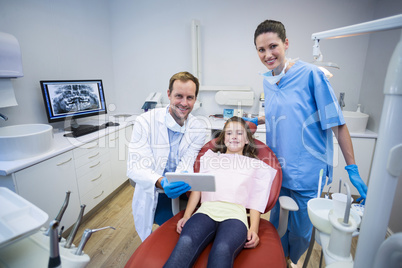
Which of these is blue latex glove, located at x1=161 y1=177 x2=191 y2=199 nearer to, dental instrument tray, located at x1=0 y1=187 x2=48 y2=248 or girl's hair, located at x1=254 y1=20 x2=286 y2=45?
dental instrument tray, located at x1=0 y1=187 x2=48 y2=248

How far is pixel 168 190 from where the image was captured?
1.14 metres

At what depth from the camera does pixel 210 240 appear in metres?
1.10

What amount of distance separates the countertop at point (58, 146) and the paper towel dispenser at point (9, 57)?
2.03 ft

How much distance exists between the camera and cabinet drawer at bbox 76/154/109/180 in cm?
199

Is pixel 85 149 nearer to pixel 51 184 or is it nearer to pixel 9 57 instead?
pixel 51 184

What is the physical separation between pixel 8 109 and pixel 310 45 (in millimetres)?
3155

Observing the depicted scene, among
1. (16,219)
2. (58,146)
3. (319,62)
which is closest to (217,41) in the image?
(319,62)

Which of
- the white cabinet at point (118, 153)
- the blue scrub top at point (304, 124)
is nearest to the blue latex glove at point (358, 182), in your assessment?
the blue scrub top at point (304, 124)

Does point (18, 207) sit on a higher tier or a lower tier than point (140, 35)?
lower

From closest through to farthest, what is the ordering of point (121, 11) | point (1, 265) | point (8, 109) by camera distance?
point (1, 265) < point (8, 109) < point (121, 11)

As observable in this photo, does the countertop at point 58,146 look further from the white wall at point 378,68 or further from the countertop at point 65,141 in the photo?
the white wall at point 378,68

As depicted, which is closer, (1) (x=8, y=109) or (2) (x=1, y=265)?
(2) (x=1, y=265)

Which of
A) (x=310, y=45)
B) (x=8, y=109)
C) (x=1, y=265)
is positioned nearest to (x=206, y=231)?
(x=1, y=265)

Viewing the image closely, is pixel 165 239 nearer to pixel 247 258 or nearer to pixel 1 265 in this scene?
pixel 247 258
